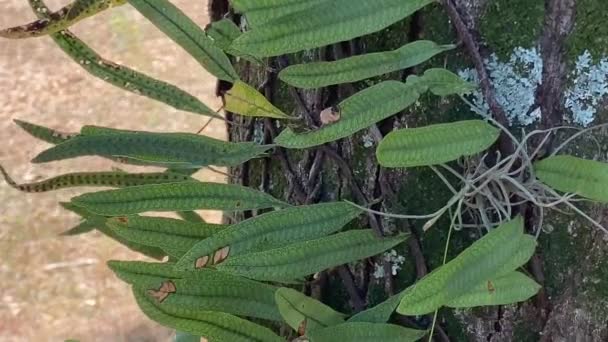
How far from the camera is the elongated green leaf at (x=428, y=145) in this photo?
637mm

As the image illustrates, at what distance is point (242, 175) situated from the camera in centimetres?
99

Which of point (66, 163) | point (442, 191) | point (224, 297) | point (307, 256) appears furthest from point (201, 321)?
point (66, 163)

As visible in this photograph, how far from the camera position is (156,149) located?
0.77 metres

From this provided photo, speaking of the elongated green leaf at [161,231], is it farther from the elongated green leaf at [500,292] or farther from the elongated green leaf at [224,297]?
the elongated green leaf at [500,292]

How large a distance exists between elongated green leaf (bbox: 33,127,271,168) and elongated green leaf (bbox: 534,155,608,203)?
28 cm

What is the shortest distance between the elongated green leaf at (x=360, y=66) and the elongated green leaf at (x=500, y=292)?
18cm

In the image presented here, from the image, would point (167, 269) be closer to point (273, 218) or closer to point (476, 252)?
→ point (273, 218)

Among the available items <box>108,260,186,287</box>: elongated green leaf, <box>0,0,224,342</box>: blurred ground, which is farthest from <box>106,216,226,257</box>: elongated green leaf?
<box>0,0,224,342</box>: blurred ground

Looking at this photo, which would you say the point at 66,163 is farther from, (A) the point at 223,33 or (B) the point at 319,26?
(B) the point at 319,26

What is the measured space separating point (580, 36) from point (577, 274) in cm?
20

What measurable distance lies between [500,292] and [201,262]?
0.79ft

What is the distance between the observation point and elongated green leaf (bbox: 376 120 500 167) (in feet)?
2.09

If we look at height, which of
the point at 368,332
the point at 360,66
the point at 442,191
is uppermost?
the point at 360,66

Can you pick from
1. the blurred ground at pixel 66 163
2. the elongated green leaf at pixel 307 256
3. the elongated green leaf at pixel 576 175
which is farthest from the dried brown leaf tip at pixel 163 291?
the blurred ground at pixel 66 163
